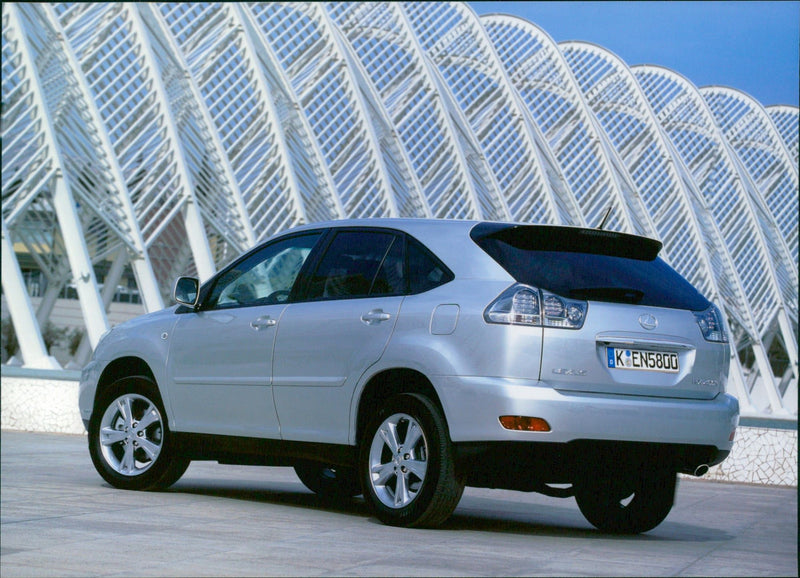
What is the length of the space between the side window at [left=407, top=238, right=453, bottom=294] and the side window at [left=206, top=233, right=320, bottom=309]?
3.11ft

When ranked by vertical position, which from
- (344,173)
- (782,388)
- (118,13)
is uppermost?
(118,13)

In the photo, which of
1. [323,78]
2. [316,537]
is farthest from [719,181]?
[316,537]

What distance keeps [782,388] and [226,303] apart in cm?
5489

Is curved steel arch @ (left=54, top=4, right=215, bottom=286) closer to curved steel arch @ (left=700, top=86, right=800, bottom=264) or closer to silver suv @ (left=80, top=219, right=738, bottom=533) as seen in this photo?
silver suv @ (left=80, top=219, right=738, bottom=533)

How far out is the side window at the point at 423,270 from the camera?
668 cm

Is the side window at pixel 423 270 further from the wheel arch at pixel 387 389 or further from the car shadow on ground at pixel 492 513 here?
the car shadow on ground at pixel 492 513

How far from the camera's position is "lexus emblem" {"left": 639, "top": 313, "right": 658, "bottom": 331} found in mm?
6348

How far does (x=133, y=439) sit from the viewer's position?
8.29 metres

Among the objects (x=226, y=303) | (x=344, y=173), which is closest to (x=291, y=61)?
(x=344, y=173)

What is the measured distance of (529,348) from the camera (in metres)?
6.14

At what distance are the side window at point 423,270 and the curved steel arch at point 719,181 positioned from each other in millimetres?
42096

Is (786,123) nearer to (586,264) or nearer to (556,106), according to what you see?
(556,106)

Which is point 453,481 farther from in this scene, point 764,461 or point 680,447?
point 764,461

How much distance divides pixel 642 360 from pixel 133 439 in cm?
354
